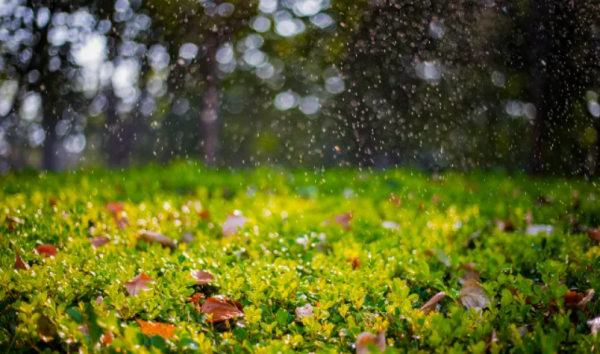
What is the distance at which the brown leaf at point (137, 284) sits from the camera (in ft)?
4.30

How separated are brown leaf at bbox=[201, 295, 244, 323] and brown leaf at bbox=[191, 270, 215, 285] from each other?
0.45 ft

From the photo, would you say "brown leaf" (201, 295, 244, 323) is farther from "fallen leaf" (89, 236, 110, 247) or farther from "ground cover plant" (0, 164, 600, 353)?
"fallen leaf" (89, 236, 110, 247)

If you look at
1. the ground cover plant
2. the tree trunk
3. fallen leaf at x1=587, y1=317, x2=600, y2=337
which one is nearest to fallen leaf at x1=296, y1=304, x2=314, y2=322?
the ground cover plant

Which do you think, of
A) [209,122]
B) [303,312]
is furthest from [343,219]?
[209,122]

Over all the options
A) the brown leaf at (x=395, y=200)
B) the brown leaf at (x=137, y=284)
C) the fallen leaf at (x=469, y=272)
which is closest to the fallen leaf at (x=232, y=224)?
the brown leaf at (x=137, y=284)

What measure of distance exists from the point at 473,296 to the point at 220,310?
2.46 feet

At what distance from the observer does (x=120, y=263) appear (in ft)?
4.94

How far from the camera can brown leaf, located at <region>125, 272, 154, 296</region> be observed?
1.31 m

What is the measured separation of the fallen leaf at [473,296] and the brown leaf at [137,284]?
935 mm

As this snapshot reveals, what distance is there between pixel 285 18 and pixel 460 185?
11.6 feet

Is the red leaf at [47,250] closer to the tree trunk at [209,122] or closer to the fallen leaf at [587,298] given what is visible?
the fallen leaf at [587,298]

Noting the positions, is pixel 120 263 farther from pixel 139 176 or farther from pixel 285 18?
pixel 285 18

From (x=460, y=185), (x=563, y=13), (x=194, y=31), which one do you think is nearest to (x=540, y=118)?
(x=460, y=185)

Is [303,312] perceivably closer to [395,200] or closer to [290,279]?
[290,279]
